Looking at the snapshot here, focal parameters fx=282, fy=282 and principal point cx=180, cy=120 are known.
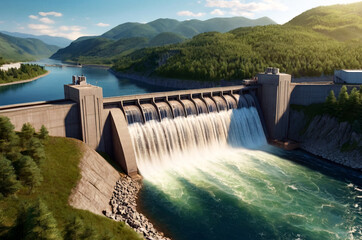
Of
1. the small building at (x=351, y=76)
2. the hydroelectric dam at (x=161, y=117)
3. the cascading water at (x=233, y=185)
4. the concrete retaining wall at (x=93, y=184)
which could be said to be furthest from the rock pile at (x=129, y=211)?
the small building at (x=351, y=76)

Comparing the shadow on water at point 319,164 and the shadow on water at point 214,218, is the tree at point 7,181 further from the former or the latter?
the shadow on water at point 319,164

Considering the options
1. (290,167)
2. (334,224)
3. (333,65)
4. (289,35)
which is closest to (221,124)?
(290,167)

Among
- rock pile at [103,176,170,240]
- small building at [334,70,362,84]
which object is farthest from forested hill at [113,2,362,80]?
rock pile at [103,176,170,240]

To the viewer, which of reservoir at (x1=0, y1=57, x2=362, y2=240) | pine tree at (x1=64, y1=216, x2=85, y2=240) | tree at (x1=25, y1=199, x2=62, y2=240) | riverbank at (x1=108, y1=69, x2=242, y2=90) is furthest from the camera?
riverbank at (x1=108, y1=69, x2=242, y2=90)

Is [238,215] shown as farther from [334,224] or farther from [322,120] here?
[322,120]

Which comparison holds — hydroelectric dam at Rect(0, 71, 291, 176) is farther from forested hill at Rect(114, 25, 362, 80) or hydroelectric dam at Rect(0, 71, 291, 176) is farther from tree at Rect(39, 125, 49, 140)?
forested hill at Rect(114, 25, 362, 80)

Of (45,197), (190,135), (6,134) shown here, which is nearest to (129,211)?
(45,197)
